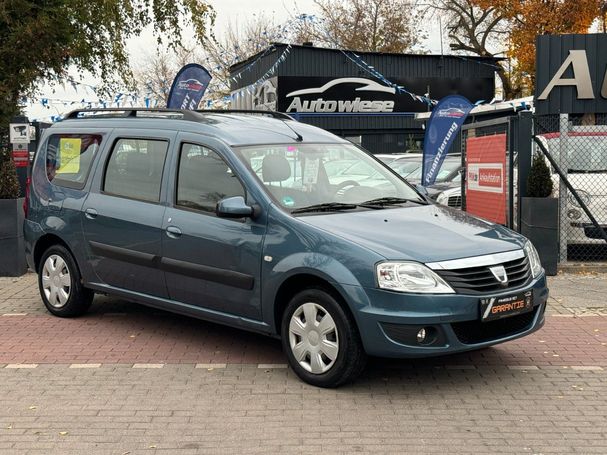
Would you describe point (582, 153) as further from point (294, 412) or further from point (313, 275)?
point (294, 412)

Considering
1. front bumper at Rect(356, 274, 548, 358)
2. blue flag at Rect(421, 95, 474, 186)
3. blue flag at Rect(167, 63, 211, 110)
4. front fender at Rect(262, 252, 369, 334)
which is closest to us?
front bumper at Rect(356, 274, 548, 358)

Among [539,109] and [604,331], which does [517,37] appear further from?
[604,331]

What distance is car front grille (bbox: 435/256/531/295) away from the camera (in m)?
4.97

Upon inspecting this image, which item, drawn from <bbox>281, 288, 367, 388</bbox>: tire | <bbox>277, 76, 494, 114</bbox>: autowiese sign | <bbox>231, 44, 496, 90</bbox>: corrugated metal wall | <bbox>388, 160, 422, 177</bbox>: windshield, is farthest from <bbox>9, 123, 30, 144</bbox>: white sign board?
<bbox>231, 44, 496, 90</bbox>: corrugated metal wall

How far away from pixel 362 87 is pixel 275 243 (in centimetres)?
2762

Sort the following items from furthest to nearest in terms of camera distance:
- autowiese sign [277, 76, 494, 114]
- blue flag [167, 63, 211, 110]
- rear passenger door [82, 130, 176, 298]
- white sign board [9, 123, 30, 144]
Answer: autowiese sign [277, 76, 494, 114] < blue flag [167, 63, 211, 110] < white sign board [9, 123, 30, 144] < rear passenger door [82, 130, 176, 298]

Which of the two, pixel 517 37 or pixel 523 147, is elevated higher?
pixel 517 37

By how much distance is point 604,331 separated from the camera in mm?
6957

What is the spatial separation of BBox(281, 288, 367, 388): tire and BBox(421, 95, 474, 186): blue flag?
7.82 meters

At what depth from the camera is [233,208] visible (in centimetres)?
552

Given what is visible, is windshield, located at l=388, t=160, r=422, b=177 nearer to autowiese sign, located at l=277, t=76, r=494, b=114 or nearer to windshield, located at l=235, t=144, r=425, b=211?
windshield, located at l=235, t=144, r=425, b=211

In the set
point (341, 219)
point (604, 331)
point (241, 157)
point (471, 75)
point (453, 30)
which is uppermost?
point (453, 30)

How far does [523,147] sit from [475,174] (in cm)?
123

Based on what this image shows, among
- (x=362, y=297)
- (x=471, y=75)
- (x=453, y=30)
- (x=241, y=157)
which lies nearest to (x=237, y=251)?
(x=241, y=157)
